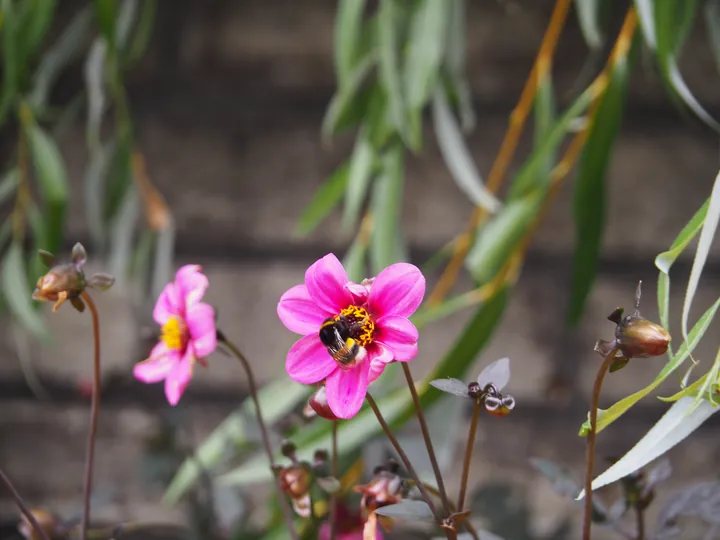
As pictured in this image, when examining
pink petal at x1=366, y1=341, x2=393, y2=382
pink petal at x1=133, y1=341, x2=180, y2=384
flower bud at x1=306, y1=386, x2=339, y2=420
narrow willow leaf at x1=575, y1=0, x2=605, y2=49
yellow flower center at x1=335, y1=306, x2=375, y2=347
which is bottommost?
pink petal at x1=133, y1=341, x2=180, y2=384

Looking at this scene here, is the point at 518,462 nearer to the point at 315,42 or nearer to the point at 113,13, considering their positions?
the point at 315,42

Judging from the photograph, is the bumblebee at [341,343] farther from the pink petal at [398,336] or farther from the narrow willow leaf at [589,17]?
the narrow willow leaf at [589,17]

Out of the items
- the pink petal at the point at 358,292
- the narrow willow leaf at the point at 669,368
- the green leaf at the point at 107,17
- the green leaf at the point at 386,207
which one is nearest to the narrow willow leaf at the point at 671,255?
the narrow willow leaf at the point at 669,368

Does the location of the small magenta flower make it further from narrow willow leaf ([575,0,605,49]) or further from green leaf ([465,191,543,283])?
narrow willow leaf ([575,0,605,49])

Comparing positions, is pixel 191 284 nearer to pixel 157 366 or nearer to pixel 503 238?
pixel 157 366

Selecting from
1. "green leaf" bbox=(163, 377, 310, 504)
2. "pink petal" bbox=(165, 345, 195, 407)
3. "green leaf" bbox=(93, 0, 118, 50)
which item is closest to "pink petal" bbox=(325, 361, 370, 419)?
"pink petal" bbox=(165, 345, 195, 407)

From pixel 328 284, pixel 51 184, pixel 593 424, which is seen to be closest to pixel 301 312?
pixel 328 284
